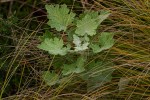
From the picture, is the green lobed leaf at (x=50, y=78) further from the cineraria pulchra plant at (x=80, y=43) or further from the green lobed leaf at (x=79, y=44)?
the green lobed leaf at (x=79, y=44)

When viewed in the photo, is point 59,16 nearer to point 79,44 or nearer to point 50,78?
point 79,44

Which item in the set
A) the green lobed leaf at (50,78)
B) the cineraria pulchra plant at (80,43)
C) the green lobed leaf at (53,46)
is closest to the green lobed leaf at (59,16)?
the cineraria pulchra plant at (80,43)

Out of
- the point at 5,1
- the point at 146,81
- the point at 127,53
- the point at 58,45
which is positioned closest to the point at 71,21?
the point at 58,45

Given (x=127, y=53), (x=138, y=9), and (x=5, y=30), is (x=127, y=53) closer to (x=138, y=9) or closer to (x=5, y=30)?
(x=138, y=9)

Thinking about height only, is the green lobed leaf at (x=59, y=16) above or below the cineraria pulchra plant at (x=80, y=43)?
above

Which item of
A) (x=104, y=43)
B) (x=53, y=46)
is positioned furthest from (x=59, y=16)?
(x=104, y=43)

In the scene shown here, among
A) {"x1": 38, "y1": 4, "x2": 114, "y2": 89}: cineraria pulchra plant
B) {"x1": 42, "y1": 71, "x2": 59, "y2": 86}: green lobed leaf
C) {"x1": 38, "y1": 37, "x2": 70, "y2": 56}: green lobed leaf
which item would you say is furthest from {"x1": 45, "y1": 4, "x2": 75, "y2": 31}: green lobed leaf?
{"x1": 42, "y1": 71, "x2": 59, "y2": 86}: green lobed leaf

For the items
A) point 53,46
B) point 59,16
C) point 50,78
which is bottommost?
point 50,78
